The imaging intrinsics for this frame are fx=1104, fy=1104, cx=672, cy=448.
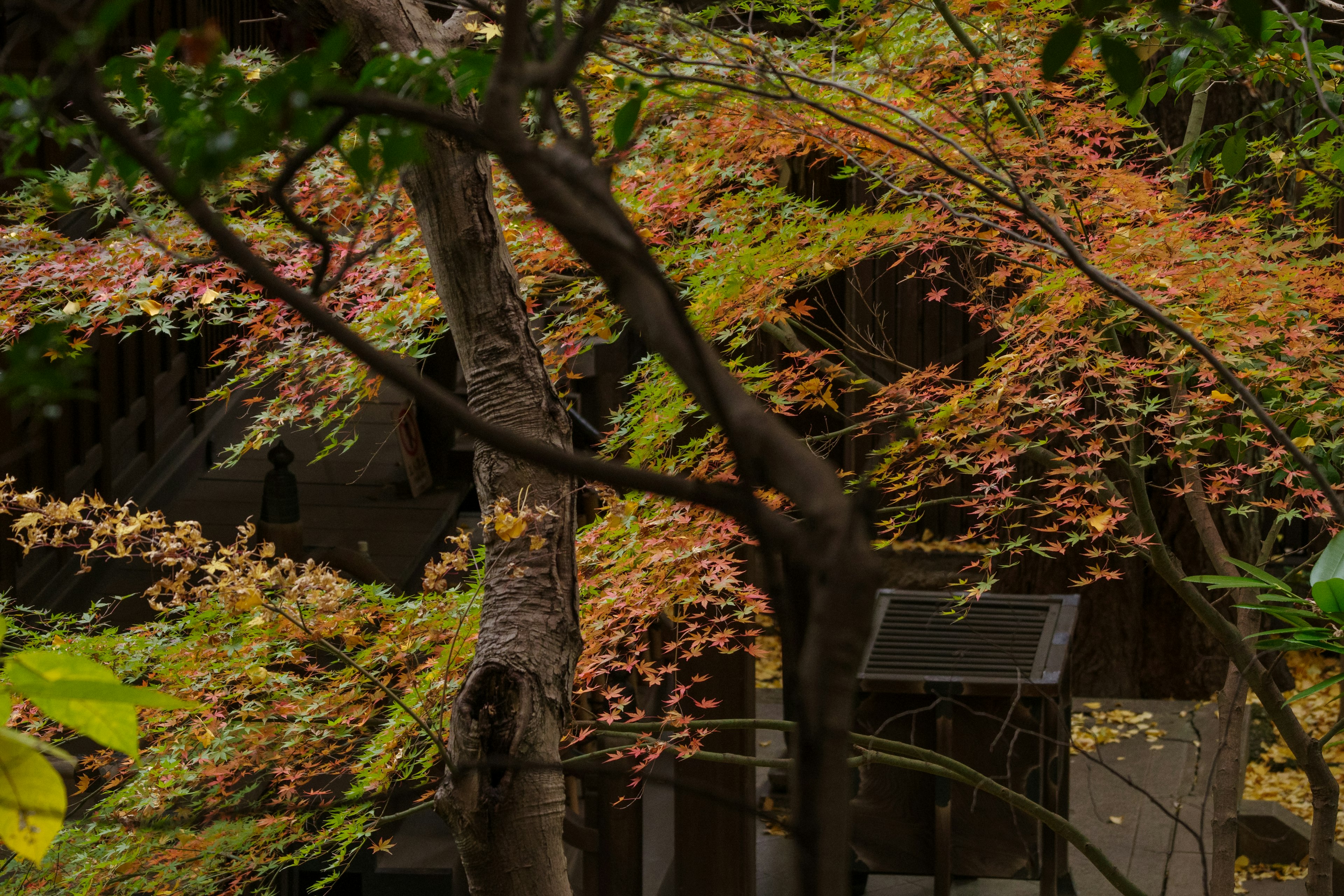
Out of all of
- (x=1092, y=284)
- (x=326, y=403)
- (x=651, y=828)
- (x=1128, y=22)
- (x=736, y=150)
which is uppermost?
(x=1128, y=22)

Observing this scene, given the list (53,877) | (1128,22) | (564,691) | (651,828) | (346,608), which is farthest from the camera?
(651,828)

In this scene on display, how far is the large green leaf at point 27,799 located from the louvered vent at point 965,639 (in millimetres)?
4333

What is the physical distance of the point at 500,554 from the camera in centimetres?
263

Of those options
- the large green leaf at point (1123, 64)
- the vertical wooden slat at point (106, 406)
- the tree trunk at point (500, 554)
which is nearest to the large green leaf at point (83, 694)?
the large green leaf at point (1123, 64)

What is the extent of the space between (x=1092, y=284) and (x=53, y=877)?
11.0 ft

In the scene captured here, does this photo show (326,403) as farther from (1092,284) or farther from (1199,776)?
→ (1199,776)

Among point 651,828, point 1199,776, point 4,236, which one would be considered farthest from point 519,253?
point 1199,776

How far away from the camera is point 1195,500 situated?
4012 mm

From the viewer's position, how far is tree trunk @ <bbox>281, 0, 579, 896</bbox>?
7.85ft

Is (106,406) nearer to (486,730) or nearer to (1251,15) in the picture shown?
(486,730)

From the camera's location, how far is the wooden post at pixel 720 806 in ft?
15.8

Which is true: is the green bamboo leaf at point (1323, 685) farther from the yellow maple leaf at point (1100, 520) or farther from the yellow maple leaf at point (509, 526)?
the yellow maple leaf at point (509, 526)

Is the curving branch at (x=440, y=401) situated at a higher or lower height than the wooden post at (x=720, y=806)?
higher

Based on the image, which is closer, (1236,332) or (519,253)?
(1236,332)
